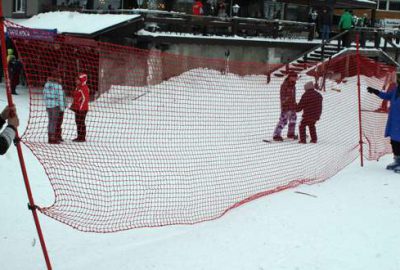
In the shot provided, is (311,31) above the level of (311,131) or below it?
above

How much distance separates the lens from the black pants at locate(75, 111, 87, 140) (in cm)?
894

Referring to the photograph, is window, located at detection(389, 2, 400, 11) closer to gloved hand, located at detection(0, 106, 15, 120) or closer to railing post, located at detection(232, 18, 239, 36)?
railing post, located at detection(232, 18, 239, 36)

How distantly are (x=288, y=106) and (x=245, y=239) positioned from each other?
625 centimetres

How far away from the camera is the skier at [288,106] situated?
1098 cm

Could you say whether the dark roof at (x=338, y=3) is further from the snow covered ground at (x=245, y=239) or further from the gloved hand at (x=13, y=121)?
the gloved hand at (x=13, y=121)

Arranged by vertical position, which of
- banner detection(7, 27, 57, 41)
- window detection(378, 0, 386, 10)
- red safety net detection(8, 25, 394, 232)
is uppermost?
window detection(378, 0, 386, 10)

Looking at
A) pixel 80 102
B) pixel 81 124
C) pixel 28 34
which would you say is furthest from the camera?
pixel 80 102

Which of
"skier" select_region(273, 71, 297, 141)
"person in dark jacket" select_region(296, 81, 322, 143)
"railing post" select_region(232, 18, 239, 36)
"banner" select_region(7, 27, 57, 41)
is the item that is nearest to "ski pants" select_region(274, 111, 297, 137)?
"skier" select_region(273, 71, 297, 141)

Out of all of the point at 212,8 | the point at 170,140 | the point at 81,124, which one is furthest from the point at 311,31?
the point at 81,124

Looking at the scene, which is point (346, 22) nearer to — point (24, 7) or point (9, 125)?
point (24, 7)

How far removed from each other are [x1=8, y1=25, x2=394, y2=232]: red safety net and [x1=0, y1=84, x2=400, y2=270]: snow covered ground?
30cm

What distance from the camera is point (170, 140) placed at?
10570 mm

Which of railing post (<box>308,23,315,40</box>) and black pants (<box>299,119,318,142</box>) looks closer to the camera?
black pants (<box>299,119,318,142</box>)

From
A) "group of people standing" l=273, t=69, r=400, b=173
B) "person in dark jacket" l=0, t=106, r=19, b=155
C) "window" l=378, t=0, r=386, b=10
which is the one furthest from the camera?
"window" l=378, t=0, r=386, b=10
